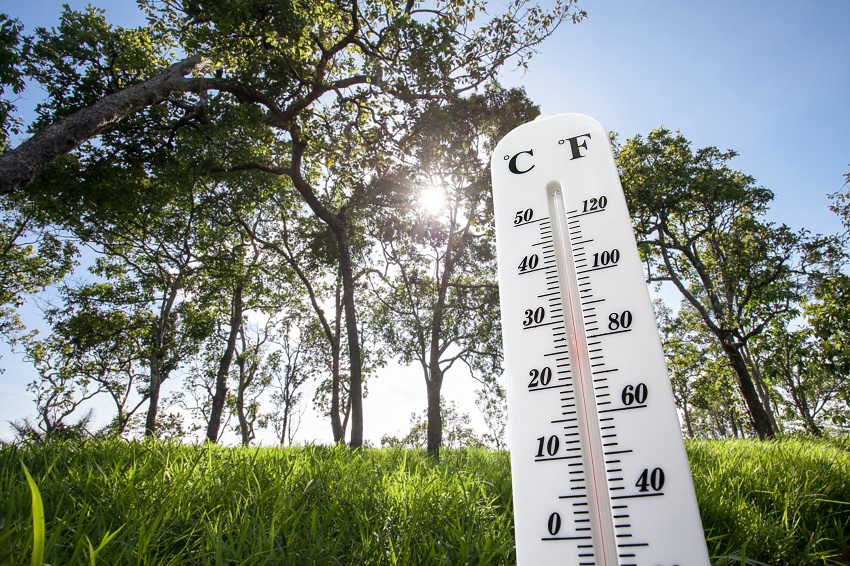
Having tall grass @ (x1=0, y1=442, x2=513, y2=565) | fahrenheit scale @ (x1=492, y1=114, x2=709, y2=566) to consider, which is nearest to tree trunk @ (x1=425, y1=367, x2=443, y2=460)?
tall grass @ (x1=0, y1=442, x2=513, y2=565)

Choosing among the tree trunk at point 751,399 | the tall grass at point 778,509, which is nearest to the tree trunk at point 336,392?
the tall grass at point 778,509

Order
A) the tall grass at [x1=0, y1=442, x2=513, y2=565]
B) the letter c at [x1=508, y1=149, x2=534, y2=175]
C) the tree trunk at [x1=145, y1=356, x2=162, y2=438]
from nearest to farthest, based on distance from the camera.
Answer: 1. the tall grass at [x1=0, y1=442, x2=513, y2=565]
2. the letter c at [x1=508, y1=149, x2=534, y2=175]
3. the tree trunk at [x1=145, y1=356, x2=162, y2=438]

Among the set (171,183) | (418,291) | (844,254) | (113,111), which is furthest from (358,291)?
(844,254)

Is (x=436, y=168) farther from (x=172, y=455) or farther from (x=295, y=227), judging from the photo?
(x=295, y=227)

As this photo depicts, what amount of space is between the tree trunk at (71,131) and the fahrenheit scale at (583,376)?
6970 millimetres

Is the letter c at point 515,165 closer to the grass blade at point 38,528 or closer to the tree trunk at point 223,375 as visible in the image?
the grass blade at point 38,528

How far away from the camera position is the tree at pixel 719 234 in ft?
43.5

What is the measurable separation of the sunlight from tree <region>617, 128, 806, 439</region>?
6.67 meters

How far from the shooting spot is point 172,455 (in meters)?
3.13

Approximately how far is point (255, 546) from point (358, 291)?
1736 cm

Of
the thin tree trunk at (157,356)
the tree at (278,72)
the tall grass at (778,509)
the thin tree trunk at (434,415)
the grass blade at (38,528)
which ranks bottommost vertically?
the tall grass at (778,509)

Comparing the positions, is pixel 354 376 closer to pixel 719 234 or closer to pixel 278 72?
pixel 278 72

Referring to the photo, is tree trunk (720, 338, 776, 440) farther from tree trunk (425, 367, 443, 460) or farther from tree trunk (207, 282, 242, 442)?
tree trunk (207, 282, 242, 442)

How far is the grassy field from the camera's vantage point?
1745 millimetres
